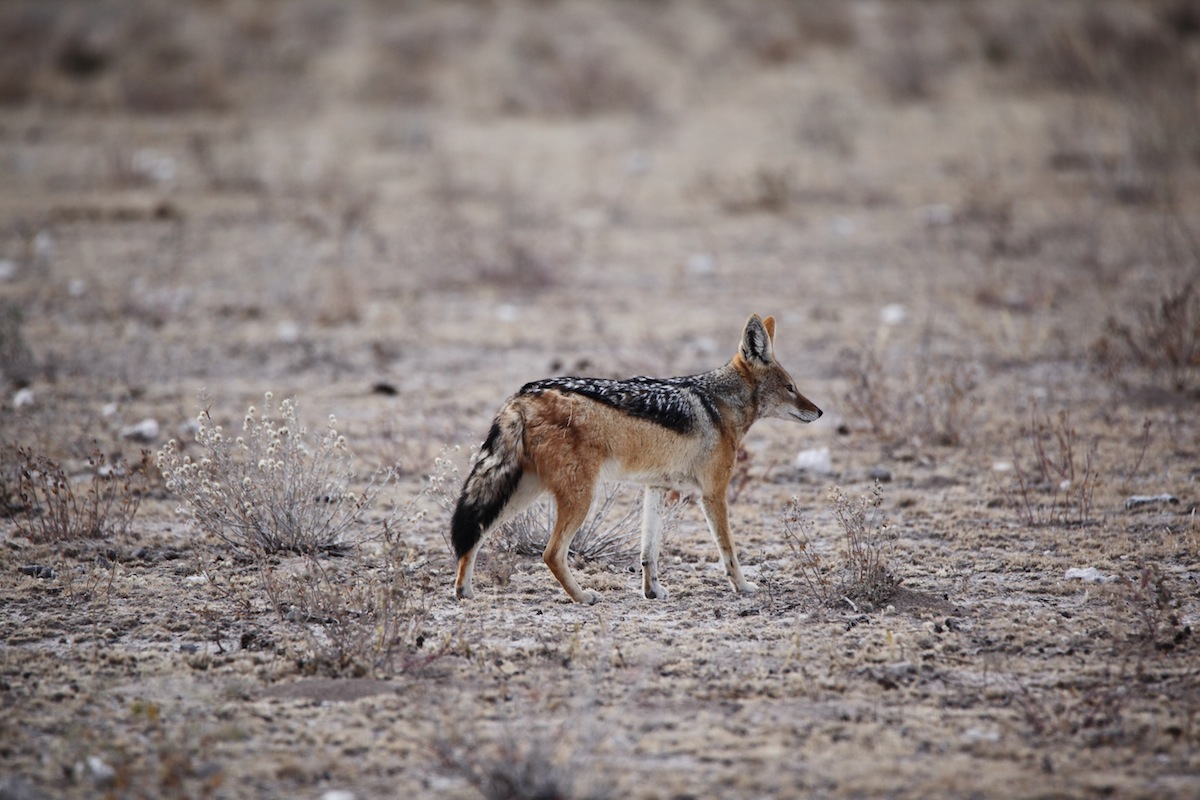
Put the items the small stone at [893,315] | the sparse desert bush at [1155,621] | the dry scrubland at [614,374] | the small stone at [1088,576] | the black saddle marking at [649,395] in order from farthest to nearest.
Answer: the small stone at [893,315] → the small stone at [1088,576] → the black saddle marking at [649,395] → the sparse desert bush at [1155,621] → the dry scrubland at [614,374]

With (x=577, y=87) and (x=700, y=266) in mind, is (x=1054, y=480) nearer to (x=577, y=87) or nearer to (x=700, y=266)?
(x=700, y=266)

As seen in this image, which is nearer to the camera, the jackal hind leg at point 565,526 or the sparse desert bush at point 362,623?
the sparse desert bush at point 362,623

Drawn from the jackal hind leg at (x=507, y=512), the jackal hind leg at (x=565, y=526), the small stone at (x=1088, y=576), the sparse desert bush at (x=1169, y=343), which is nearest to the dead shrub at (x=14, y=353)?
the jackal hind leg at (x=507, y=512)

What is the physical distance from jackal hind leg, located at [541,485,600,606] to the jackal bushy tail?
0.77ft

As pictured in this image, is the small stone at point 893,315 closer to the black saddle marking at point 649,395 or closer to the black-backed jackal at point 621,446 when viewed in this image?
the black-backed jackal at point 621,446

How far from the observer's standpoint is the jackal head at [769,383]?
6.16m

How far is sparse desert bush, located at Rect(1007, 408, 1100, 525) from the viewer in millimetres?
6641

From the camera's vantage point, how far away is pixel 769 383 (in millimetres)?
6227

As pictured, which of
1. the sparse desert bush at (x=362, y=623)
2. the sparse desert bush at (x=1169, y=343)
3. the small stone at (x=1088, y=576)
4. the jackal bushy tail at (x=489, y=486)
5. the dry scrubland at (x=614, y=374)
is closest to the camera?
the dry scrubland at (x=614, y=374)

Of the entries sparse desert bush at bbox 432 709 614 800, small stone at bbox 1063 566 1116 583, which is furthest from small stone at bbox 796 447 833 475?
sparse desert bush at bbox 432 709 614 800

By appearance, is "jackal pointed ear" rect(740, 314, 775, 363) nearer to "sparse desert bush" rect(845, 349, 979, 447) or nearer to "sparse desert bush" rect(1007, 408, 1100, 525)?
"sparse desert bush" rect(1007, 408, 1100, 525)

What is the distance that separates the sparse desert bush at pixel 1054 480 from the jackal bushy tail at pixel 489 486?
10.2ft

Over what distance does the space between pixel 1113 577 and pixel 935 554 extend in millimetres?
893

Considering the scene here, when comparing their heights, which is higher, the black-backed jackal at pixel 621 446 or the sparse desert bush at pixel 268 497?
the black-backed jackal at pixel 621 446
